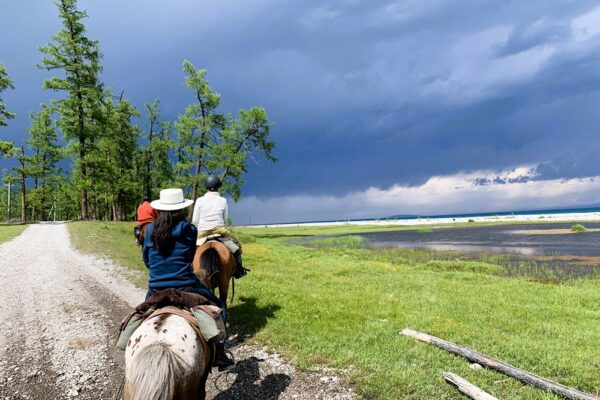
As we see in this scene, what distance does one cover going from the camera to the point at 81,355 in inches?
292

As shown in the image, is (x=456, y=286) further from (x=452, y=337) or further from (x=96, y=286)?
(x=96, y=286)

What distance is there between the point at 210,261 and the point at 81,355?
334 cm

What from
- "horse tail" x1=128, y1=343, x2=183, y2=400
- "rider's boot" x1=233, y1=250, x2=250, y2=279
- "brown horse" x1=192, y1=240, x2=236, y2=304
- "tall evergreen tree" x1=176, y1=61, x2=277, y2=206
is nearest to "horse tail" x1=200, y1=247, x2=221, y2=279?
"brown horse" x1=192, y1=240, x2=236, y2=304

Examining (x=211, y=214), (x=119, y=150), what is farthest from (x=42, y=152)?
(x=211, y=214)

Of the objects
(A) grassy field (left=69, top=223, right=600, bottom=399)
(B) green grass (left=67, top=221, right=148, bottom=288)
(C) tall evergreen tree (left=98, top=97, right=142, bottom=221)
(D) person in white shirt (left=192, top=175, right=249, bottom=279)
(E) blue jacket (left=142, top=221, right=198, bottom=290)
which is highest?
(C) tall evergreen tree (left=98, top=97, right=142, bottom=221)

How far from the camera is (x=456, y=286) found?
48.4 feet

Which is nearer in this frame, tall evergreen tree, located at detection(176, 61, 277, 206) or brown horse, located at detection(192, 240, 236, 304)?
brown horse, located at detection(192, 240, 236, 304)

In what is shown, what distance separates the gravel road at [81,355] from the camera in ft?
20.2

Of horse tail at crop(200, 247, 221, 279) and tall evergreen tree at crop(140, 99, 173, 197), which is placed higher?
tall evergreen tree at crop(140, 99, 173, 197)

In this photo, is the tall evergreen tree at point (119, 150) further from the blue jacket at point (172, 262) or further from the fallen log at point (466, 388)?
the fallen log at point (466, 388)

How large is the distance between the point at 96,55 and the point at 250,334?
145 feet

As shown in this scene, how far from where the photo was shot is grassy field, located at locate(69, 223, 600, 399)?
641cm

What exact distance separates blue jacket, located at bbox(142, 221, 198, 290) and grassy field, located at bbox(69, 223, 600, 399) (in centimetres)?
342

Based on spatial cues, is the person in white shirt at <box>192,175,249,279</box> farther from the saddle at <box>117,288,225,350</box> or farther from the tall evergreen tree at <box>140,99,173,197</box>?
the tall evergreen tree at <box>140,99,173,197</box>
